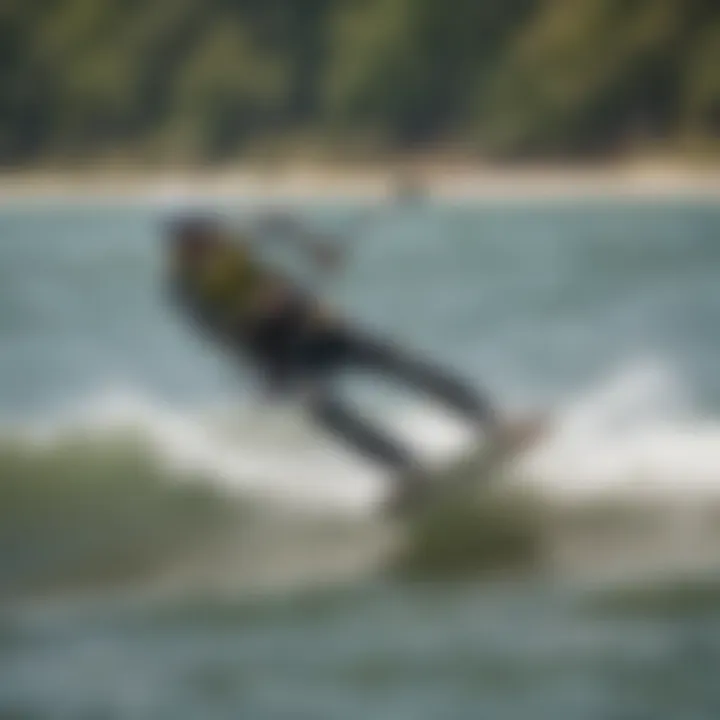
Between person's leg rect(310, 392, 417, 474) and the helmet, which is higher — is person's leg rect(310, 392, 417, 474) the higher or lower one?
the lower one

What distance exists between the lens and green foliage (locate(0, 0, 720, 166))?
6.47 feet

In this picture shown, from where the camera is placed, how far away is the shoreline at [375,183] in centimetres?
196

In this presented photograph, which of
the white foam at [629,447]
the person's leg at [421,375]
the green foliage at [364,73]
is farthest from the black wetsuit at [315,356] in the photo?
the green foliage at [364,73]

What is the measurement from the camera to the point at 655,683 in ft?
5.86

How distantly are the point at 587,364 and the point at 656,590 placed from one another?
0.31 metres

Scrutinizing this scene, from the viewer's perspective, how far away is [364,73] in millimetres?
1976

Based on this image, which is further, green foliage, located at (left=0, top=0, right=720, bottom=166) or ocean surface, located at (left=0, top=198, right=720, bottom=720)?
green foliage, located at (left=0, top=0, right=720, bottom=166)

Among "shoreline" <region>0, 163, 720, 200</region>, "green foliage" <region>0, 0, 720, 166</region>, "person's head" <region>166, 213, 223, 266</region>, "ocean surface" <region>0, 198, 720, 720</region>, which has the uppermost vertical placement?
"green foliage" <region>0, 0, 720, 166</region>

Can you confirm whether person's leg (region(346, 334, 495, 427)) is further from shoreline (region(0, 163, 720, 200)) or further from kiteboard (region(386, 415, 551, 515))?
shoreline (region(0, 163, 720, 200))

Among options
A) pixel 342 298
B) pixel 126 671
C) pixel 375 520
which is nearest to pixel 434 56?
pixel 342 298

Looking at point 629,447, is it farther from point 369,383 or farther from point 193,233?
point 193,233

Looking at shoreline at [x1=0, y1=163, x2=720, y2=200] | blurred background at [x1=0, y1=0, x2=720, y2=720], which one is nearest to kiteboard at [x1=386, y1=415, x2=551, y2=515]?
blurred background at [x1=0, y1=0, x2=720, y2=720]

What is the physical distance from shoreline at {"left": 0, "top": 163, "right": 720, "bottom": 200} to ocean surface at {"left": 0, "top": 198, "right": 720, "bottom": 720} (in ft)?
0.07

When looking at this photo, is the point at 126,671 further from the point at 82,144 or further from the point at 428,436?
the point at 82,144
